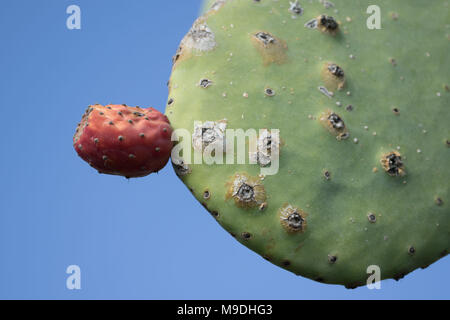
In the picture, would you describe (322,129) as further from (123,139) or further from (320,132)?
(123,139)

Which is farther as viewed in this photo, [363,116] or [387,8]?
[387,8]

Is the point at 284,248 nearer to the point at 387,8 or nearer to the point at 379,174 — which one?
the point at 379,174

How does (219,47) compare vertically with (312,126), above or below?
above

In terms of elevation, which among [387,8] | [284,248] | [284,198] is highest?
[387,8]

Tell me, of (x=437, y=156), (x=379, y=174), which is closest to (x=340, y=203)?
(x=379, y=174)

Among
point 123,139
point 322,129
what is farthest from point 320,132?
point 123,139
